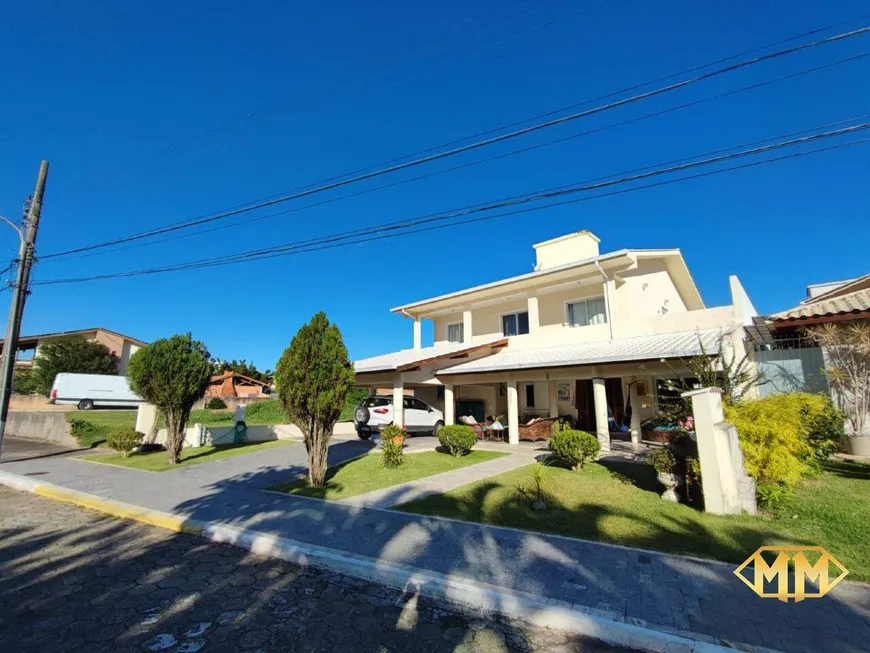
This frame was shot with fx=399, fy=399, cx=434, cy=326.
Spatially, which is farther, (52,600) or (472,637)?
(52,600)

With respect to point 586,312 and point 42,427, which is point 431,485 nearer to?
point 586,312

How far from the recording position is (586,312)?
55.3 feet

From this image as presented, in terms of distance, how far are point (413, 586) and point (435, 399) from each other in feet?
61.1

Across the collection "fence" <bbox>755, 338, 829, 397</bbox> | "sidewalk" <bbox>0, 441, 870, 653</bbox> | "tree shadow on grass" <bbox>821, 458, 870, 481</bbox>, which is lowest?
"sidewalk" <bbox>0, 441, 870, 653</bbox>

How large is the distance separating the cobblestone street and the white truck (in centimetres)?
2677

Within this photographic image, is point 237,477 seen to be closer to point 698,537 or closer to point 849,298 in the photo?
point 698,537

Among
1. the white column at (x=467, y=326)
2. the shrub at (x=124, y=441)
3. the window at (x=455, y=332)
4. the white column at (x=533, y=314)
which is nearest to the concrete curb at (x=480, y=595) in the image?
the shrub at (x=124, y=441)

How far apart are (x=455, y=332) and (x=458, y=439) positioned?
1051 centimetres

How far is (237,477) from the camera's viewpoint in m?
10.1

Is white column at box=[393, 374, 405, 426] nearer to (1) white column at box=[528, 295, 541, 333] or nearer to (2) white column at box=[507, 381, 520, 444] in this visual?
(2) white column at box=[507, 381, 520, 444]

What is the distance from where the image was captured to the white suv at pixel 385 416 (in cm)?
1636

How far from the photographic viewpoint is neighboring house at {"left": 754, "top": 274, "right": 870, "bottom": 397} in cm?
1022

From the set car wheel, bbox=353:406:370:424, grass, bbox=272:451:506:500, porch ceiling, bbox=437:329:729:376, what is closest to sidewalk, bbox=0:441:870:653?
grass, bbox=272:451:506:500

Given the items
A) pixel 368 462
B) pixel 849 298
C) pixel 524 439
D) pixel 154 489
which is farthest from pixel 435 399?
pixel 849 298
